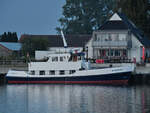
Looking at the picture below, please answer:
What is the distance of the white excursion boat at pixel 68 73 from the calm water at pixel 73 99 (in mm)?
2409

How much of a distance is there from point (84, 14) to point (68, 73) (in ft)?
281

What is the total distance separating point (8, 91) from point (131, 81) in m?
20.0

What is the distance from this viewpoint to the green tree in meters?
156

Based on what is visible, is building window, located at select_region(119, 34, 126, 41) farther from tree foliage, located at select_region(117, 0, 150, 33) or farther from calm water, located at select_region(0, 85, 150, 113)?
calm water, located at select_region(0, 85, 150, 113)

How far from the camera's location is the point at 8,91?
6706 cm

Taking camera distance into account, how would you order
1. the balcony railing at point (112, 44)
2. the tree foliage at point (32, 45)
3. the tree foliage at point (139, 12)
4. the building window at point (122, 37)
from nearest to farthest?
1. the balcony railing at point (112, 44)
2. the building window at point (122, 37)
3. the tree foliage at point (32, 45)
4. the tree foliage at point (139, 12)

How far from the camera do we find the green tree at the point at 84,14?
511 feet

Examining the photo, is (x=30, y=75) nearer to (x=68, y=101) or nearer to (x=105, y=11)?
(x=68, y=101)

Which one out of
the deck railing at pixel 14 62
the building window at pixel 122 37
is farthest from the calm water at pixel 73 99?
the building window at pixel 122 37

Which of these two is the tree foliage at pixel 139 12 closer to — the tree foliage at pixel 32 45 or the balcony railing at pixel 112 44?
the balcony railing at pixel 112 44

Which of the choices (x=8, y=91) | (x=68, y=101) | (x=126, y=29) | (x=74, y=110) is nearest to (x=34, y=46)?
(x=126, y=29)

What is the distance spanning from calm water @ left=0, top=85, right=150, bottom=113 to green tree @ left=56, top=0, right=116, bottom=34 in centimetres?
8346

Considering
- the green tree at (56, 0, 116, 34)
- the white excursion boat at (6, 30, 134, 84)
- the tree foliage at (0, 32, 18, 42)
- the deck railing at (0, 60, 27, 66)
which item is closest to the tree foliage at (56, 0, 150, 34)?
the green tree at (56, 0, 116, 34)

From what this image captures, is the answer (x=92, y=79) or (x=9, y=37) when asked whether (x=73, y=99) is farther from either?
(x=9, y=37)
